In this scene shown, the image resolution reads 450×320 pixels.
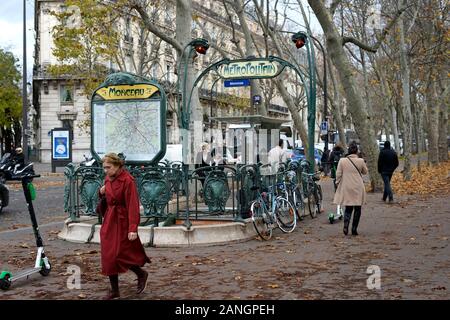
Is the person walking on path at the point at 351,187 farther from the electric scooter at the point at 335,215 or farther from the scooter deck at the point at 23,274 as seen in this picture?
the scooter deck at the point at 23,274

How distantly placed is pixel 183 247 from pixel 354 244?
2.96 m

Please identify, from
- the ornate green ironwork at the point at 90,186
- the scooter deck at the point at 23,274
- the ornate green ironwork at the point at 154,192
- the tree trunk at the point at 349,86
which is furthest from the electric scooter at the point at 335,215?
the scooter deck at the point at 23,274

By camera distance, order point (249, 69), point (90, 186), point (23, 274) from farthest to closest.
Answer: point (249, 69) → point (90, 186) → point (23, 274)

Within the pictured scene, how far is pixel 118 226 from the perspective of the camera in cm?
716

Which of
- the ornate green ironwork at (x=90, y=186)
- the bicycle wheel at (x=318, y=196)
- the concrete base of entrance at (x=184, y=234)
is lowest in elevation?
the concrete base of entrance at (x=184, y=234)

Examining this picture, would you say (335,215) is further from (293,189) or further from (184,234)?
(184,234)

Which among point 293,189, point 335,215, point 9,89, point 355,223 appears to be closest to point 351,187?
point 355,223

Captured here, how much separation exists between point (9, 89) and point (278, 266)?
64.4m

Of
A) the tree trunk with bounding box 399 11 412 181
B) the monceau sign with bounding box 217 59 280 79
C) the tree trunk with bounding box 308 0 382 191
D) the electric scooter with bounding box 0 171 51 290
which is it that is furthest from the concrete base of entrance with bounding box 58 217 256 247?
the tree trunk with bounding box 399 11 412 181

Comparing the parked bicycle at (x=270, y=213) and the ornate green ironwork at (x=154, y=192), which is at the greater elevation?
the ornate green ironwork at (x=154, y=192)

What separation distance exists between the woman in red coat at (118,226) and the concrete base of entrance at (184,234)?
3.91m

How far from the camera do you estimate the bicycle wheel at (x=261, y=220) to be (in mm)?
12102
